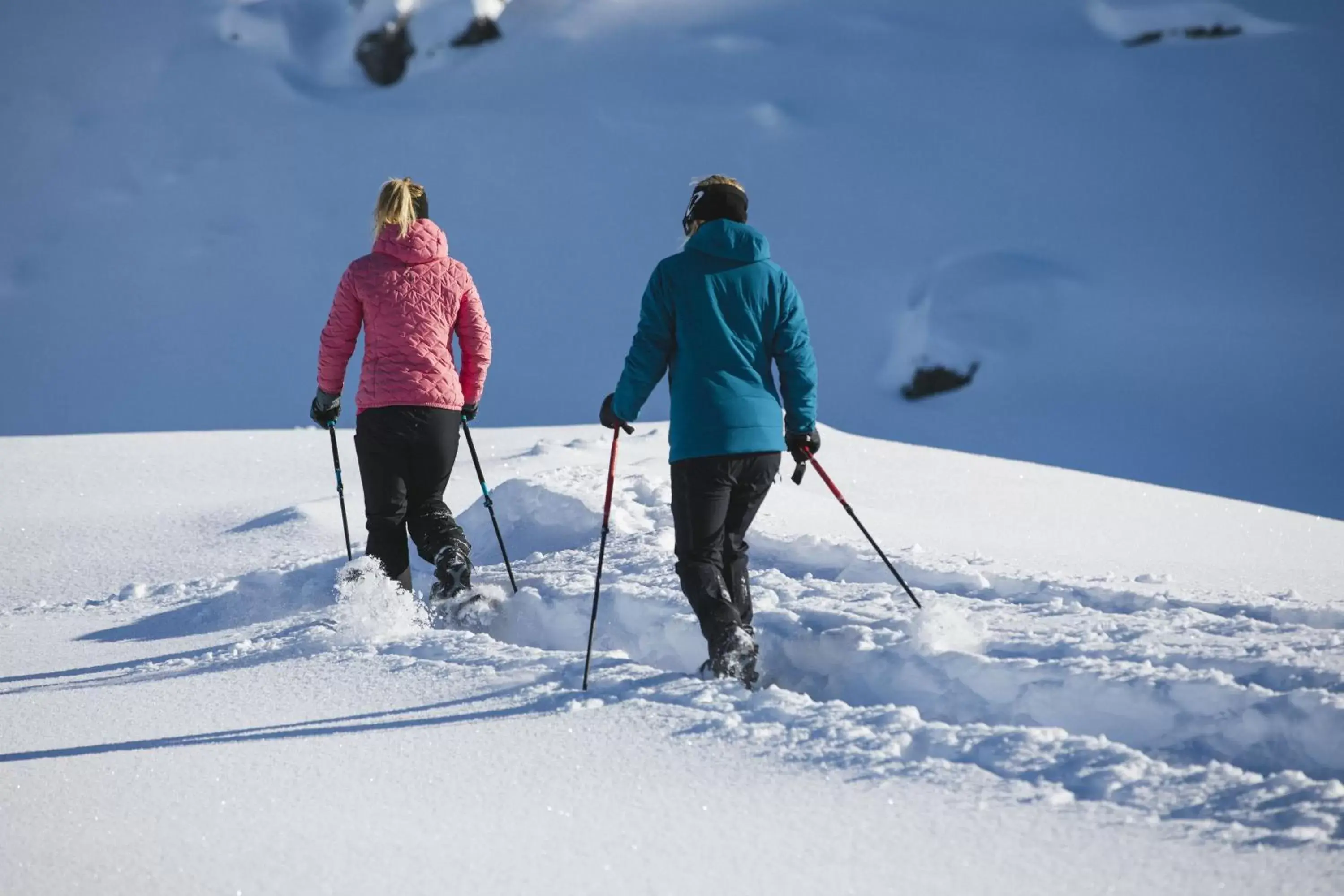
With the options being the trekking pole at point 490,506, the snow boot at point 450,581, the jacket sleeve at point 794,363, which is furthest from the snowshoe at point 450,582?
the jacket sleeve at point 794,363

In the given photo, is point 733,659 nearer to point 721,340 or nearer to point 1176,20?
point 721,340

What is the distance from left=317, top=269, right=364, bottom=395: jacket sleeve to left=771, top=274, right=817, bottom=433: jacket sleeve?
4.92ft

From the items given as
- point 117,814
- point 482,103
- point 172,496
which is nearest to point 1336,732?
point 117,814

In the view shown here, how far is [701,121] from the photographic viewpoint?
16750 millimetres

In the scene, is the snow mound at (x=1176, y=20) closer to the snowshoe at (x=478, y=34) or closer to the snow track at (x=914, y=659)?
the snowshoe at (x=478, y=34)

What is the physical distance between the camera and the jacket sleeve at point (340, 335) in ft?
12.6

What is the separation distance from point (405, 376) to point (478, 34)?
16.0 m

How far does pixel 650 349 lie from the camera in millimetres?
3062

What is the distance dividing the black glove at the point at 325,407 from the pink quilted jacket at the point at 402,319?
0.12 metres

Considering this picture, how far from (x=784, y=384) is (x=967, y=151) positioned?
44.3 feet

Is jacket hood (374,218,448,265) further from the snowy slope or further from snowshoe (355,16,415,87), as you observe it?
snowshoe (355,16,415,87)

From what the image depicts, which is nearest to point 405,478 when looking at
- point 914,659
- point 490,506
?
point 490,506

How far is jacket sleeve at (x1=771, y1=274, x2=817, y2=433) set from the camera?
10.0ft

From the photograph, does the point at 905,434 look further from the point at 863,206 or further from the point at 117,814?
the point at 117,814
